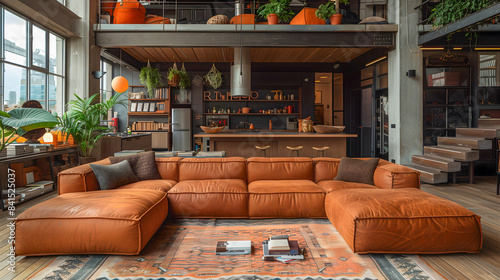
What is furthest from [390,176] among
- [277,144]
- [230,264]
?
[277,144]

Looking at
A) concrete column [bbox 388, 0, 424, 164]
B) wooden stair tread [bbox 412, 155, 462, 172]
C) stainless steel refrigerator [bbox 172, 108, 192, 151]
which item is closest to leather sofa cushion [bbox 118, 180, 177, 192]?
wooden stair tread [bbox 412, 155, 462, 172]

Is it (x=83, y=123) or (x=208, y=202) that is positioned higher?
(x=83, y=123)

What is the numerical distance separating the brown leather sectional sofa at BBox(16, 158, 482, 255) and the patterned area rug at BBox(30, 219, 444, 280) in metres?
0.10

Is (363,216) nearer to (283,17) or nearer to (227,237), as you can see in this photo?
(227,237)

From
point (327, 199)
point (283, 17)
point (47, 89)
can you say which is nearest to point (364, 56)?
point (283, 17)

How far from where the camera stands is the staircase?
232 inches

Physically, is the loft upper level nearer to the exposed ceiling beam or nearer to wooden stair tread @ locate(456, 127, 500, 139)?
the exposed ceiling beam

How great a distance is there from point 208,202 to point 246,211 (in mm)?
421

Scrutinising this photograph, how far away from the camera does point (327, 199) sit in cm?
327

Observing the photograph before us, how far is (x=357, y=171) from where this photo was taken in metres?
3.77

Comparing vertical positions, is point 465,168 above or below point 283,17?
below

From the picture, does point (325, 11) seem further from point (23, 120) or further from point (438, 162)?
point (23, 120)

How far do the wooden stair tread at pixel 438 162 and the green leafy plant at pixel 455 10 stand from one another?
2.40m

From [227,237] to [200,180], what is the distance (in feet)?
3.32
